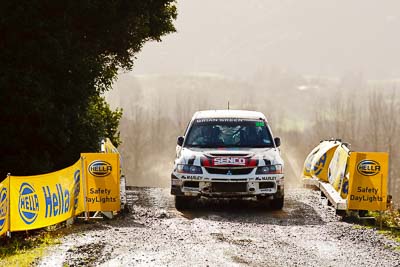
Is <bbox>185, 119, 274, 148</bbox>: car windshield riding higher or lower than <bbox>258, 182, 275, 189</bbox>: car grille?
higher

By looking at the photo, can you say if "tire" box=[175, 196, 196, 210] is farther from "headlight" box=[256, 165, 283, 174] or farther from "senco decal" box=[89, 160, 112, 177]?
"senco decal" box=[89, 160, 112, 177]

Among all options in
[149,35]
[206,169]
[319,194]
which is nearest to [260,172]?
[206,169]

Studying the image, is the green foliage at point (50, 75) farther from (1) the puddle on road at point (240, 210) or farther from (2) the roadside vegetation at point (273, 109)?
(2) the roadside vegetation at point (273, 109)

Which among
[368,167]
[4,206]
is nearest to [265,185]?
[368,167]

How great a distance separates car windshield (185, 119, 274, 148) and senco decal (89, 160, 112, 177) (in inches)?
101

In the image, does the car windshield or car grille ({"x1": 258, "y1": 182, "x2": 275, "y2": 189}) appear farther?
the car windshield

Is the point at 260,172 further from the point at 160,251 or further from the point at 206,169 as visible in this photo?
the point at 160,251

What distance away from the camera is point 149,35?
2300cm

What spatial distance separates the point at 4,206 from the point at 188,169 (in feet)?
14.2

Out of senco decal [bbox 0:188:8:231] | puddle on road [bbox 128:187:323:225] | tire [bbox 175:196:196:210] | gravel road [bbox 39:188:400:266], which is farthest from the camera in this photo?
tire [bbox 175:196:196:210]

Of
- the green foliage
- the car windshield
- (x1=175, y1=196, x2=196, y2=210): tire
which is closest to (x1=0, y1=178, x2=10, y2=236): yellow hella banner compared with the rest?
(x1=175, y1=196, x2=196, y2=210): tire

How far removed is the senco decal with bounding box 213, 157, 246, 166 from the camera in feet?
45.4

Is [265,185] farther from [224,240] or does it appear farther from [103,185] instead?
[224,240]

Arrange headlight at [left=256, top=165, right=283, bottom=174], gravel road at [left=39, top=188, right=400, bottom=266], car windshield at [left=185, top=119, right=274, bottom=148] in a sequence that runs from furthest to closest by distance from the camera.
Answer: car windshield at [left=185, top=119, right=274, bottom=148]
headlight at [left=256, top=165, right=283, bottom=174]
gravel road at [left=39, top=188, right=400, bottom=266]
